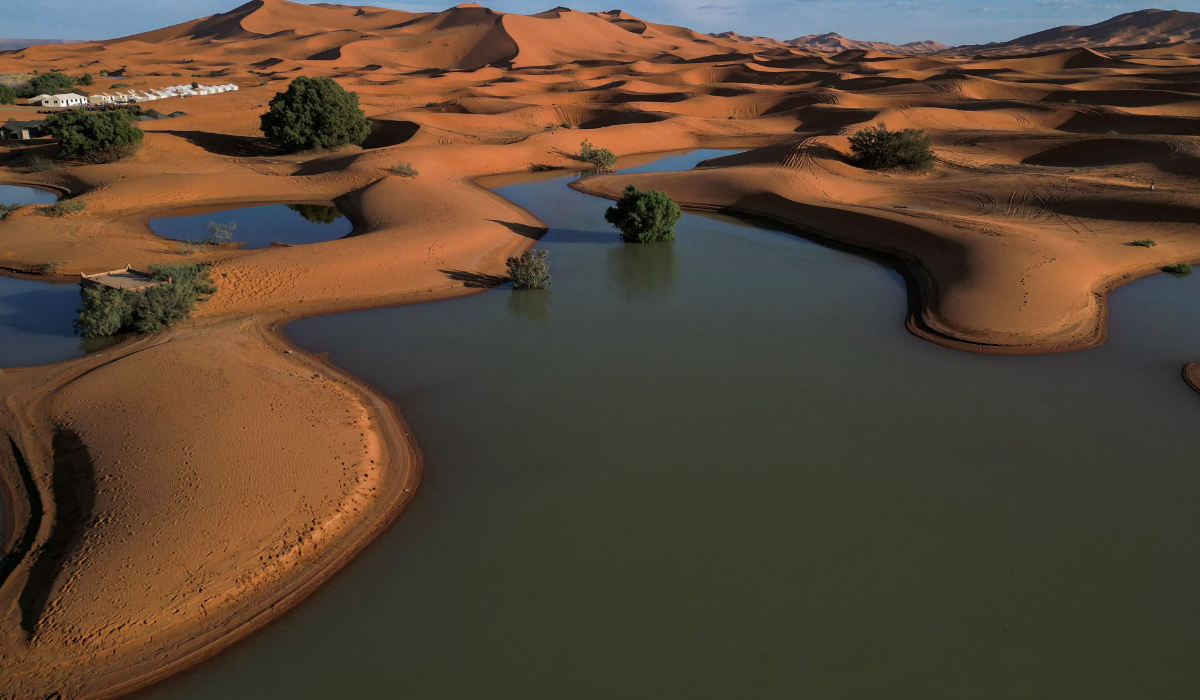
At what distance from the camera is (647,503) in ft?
32.3

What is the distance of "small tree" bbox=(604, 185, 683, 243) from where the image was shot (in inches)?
876

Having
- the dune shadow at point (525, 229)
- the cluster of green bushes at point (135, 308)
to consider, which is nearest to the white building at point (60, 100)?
the dune shadow at point (525, 229)

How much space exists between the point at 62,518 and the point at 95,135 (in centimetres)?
2947

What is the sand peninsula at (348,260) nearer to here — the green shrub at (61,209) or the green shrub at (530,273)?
the green shrub at (61,209)

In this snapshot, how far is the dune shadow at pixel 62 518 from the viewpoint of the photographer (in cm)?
766

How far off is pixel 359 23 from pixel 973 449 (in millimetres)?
137816

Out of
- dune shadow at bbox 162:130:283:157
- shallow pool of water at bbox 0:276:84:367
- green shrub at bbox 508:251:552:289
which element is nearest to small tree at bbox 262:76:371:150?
dune shadow at bbox 162:130:283:157

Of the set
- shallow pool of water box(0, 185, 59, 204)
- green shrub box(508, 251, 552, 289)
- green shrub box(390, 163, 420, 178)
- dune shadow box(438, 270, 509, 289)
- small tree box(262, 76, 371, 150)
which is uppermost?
small tree box(262, 76, 371, 150)

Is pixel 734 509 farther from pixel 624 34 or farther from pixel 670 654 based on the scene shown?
pixel 624 34

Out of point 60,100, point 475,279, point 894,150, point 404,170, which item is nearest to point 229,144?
point 404,170

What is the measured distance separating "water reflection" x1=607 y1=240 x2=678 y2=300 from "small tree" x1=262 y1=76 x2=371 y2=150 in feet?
67.2

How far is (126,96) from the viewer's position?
4969 cm

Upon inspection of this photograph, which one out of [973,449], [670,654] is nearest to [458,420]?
[670,654]

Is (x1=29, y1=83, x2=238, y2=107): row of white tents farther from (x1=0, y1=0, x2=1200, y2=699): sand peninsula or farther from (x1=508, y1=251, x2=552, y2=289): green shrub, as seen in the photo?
(x1=508, y1=251, x2=552, y2=289): green shrub
